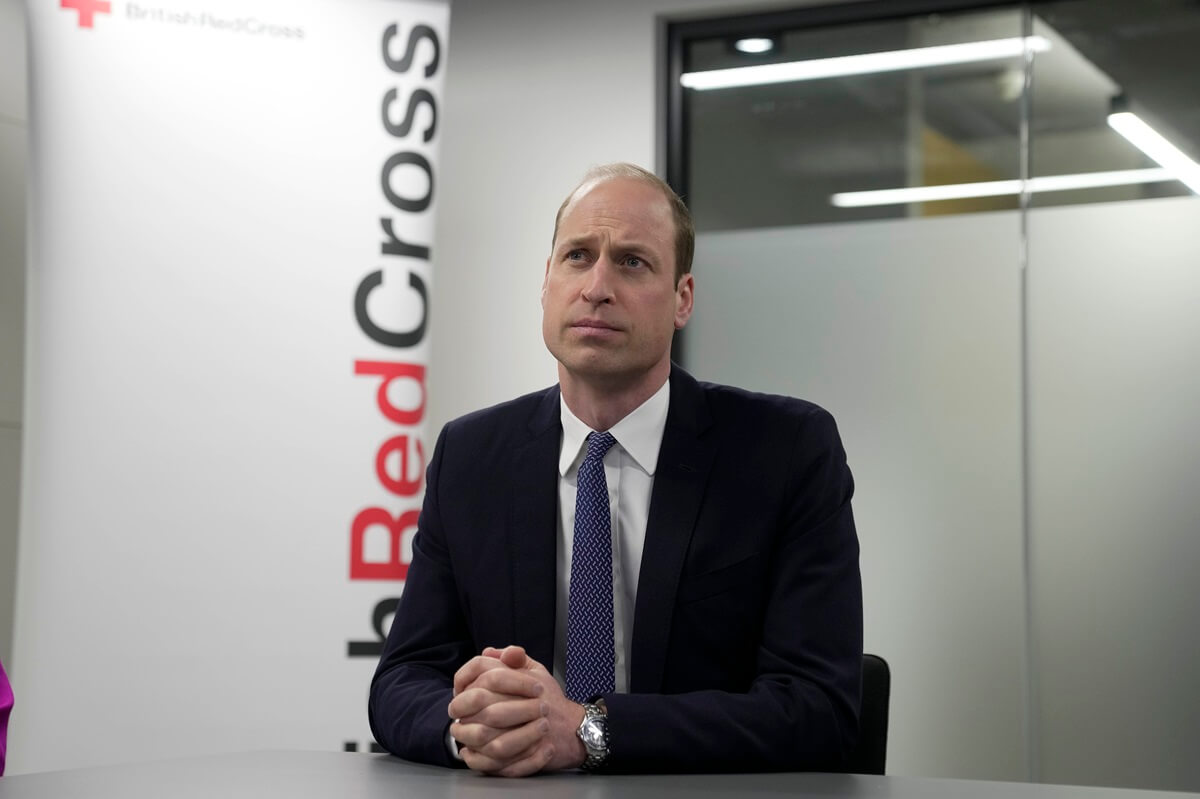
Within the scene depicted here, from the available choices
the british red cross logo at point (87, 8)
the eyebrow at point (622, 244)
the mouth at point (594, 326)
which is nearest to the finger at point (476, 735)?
the mouth at point (594, 326)

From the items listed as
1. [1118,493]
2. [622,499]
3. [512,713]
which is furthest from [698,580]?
[1118,493]

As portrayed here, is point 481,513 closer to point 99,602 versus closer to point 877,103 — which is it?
point 99,602

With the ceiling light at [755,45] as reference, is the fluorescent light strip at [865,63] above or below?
below

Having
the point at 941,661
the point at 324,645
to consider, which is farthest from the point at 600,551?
the point at 941,661

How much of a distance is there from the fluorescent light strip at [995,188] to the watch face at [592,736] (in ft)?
9.40

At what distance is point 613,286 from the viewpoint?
2012 mm

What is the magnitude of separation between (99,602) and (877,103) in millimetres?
2674

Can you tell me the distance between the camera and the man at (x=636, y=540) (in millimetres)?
1777

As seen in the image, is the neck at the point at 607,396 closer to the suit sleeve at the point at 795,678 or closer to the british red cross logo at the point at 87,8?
the suit sleeve at the point at 795,678

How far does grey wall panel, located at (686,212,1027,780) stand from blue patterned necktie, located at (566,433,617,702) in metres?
2.30

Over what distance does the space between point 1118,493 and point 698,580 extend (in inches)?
91.3

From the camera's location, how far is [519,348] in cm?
452

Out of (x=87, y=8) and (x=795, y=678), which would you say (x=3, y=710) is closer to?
(x=795, y=678)

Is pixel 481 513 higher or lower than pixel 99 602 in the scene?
higher
